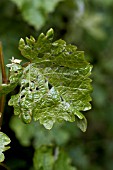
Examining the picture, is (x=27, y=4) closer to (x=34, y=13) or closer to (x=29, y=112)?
(x=34, y=13)

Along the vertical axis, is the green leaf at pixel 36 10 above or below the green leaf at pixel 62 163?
above

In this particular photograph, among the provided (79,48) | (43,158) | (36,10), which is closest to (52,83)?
(43,158)

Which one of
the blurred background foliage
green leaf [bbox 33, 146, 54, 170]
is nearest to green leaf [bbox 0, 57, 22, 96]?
green leaf [bbox 33, 146, 54, 170]

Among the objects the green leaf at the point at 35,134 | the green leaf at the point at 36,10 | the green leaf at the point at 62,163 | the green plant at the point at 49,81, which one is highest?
the green leaf at the point at 36,10

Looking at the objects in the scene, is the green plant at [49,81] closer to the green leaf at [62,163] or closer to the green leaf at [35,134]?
the green leaf at [62,163]

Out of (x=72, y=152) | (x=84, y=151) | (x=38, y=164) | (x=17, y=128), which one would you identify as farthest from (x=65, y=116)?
(x=84, y=151)

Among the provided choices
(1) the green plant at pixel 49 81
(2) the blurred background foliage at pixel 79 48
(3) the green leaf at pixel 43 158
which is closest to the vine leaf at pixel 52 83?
(1) the green plant at pixel 49 81
